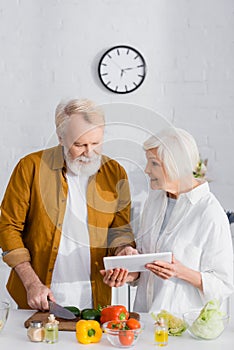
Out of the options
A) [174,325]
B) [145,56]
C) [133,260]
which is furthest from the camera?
[145,56]

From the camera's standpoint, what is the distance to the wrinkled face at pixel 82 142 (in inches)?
82.4

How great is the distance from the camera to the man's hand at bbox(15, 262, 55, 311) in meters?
2.05

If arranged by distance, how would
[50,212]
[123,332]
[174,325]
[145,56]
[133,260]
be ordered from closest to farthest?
1. [123,332]
2. [174,325]
3. [133,260]
4. [50,212]
5. [145,56]

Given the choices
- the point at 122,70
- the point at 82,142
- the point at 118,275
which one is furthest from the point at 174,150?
the point at 122,70

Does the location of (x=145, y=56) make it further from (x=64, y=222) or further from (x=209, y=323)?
(x=209, y=323)

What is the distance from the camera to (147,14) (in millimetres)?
3555

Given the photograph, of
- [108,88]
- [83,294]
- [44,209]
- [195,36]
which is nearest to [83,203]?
[44,209]

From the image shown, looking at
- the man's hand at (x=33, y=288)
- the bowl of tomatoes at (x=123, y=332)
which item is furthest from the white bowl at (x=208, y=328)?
the man's hand at (x=33, y=288)

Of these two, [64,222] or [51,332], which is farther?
[64,222]

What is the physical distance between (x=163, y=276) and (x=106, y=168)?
44cm

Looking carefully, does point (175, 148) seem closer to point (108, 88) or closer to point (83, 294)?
point (83, 294)

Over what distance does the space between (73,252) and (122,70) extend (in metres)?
1.58

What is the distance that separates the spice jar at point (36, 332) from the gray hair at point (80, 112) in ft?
2.22

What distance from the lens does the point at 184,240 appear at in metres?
2.14
